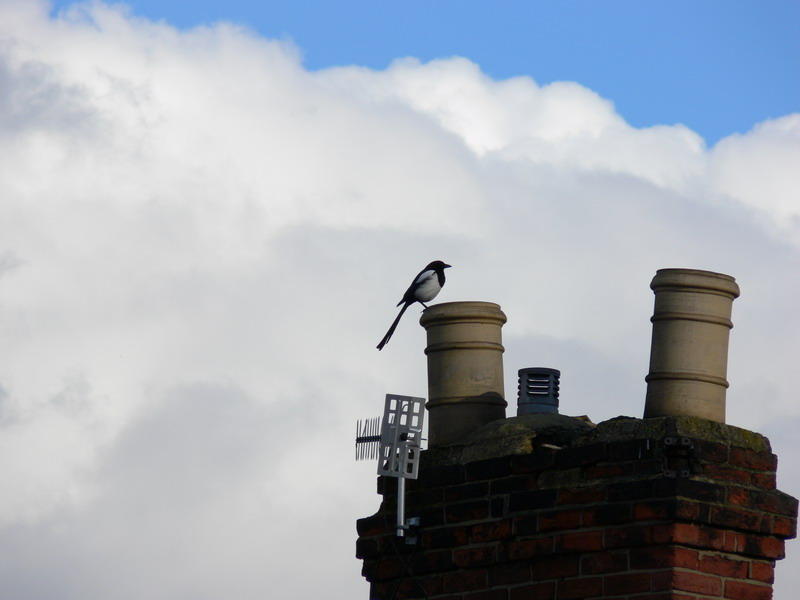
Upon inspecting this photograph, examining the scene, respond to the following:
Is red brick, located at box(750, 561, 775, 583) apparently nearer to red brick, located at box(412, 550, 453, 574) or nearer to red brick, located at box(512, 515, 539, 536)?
red brick, located at box(512, 515, 539, 536)

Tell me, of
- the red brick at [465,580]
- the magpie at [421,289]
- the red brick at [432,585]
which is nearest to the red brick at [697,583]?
the red brick at [465,580]

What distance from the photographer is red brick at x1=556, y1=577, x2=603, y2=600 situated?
499cm

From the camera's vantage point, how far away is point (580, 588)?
504cm

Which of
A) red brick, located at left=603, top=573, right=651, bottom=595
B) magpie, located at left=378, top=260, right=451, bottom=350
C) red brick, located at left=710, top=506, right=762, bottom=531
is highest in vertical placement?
magpie, located at left=378, top=260, right=451, bottom=350

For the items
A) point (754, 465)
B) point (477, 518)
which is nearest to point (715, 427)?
point (754, 465)

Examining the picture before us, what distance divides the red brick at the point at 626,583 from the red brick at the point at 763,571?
17.6 inches

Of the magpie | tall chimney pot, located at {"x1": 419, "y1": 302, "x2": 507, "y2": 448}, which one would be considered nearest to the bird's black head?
the magpie

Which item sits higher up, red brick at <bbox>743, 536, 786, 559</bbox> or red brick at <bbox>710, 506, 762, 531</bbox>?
red brick at <bbox>710, 506, 762, 531</bbox>

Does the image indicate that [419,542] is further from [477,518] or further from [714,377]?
[714,377]

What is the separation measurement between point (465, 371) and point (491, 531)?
0.89 meters

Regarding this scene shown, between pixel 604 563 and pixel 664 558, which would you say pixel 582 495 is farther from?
pixel 664 558

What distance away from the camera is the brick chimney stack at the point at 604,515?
4.88 meters

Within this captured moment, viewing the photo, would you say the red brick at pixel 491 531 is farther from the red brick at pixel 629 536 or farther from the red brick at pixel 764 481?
the red brick at pixel 764 481

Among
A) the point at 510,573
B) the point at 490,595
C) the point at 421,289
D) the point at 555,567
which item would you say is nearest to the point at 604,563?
the point at 555,567
